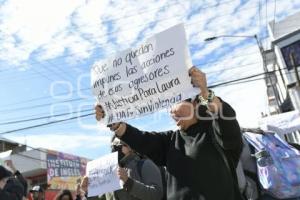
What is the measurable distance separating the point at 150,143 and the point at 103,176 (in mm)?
1216

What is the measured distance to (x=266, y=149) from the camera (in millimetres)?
4113

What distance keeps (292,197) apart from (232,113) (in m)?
1.52

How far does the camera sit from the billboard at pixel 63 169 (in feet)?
80.9

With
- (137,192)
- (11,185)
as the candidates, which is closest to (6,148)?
(11,185)

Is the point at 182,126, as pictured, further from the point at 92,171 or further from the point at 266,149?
the point at 92,171

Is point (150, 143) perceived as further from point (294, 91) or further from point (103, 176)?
point (294, 91)

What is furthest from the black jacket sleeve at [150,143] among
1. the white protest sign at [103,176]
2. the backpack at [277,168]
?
the backpack at [277,168]

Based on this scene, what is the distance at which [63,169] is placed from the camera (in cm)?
2628

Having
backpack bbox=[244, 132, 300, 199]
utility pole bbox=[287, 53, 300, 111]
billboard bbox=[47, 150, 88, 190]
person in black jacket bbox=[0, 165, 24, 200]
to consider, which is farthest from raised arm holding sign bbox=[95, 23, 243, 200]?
billboard bbox=[47, 150, 88, 190]

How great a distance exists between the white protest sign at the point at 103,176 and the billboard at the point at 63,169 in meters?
19.0

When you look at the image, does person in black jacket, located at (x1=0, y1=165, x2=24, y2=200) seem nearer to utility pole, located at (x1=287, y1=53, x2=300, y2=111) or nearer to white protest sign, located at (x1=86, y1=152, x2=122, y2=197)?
white protest sign, located at (x1=86, y1=152, x2=122, y2=197)

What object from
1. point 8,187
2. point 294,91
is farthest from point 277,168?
point 294,91

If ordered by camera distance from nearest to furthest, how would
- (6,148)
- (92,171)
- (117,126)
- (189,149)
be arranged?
(189,149) < (117,126) < (92,171) < (6,148)

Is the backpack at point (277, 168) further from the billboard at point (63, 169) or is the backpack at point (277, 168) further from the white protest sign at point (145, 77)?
the billboard at point (63, 169)
